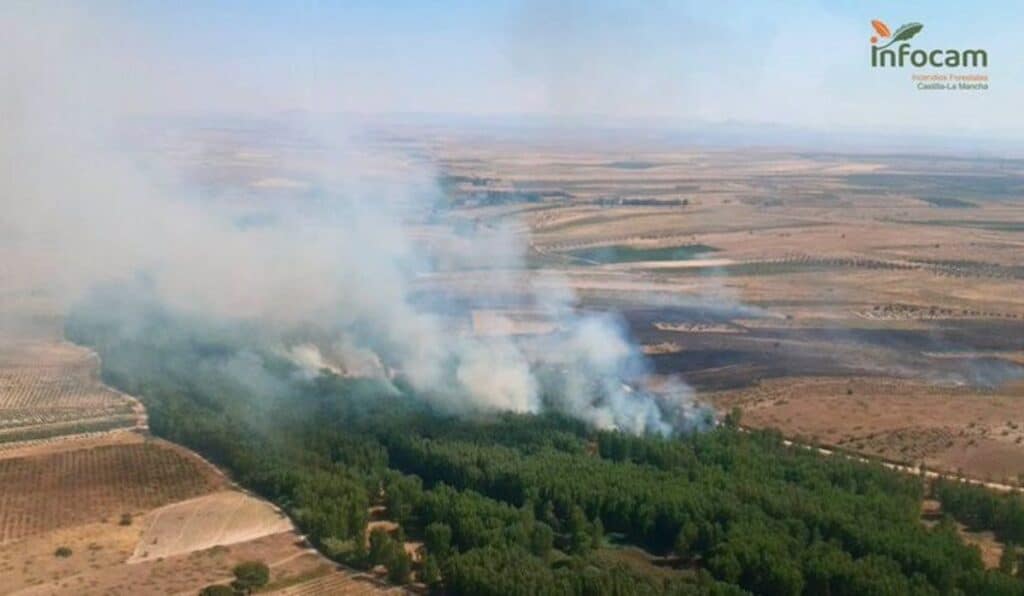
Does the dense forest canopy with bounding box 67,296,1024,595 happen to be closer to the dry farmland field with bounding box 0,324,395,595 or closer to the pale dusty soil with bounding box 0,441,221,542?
the dry farmland field with bounding box 0,324,395,595

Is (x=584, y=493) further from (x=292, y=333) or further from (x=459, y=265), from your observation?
(x=459, y=265)

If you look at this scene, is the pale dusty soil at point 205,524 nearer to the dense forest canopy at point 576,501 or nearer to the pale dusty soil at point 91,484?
the dense forest canopy at point 576,501

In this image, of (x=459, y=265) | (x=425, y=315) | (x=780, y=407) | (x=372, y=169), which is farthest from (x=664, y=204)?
(x=780, y=407)

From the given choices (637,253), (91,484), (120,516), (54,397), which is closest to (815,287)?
(637,253)

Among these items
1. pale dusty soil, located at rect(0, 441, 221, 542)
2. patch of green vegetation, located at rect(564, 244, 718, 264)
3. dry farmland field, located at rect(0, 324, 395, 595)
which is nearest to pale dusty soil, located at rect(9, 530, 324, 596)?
dry farmland field, located at rect(0, 324, 395, 595)

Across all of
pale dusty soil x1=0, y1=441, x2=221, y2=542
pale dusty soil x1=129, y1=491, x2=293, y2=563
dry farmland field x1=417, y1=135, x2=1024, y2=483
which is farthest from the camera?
dry farmland field x1=417, y1=135, x2=1024, y2=483

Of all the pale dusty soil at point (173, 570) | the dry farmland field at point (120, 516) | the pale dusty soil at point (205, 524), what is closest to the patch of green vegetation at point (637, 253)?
the dry farmland field at point (120, 516)

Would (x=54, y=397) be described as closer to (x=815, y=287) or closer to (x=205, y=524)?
(x=205, y=524)
